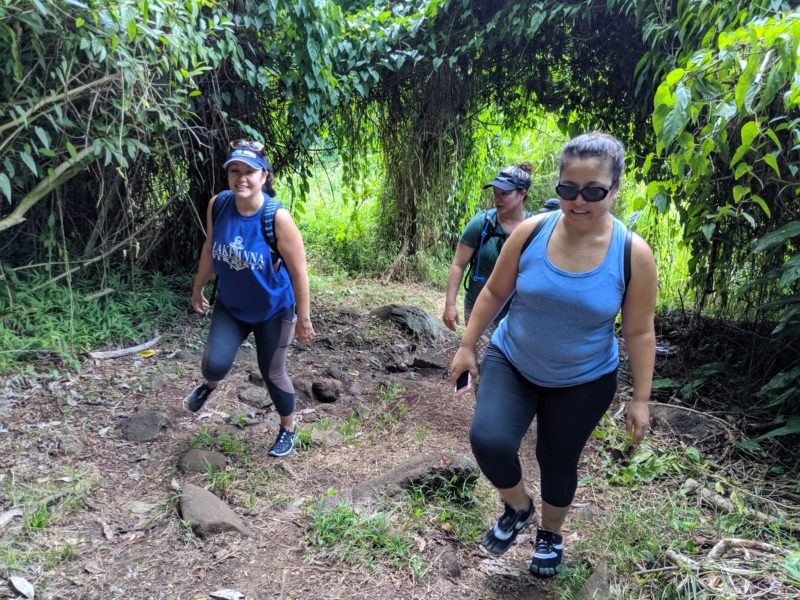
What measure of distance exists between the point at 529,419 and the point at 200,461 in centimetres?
192

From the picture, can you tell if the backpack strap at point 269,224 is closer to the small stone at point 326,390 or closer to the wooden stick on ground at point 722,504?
the small stone at point 326,390

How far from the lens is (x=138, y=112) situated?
388 centimetres

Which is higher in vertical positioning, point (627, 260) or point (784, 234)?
point (627, 260)

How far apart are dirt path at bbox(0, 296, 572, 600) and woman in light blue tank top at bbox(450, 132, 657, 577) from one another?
1.93 ft

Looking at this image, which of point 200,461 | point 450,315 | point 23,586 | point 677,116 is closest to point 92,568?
point 23,586

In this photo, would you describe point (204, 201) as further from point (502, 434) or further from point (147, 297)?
point (502, 434)

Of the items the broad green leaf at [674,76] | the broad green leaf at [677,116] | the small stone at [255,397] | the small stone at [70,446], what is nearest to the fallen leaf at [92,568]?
the small stone at [70,446]

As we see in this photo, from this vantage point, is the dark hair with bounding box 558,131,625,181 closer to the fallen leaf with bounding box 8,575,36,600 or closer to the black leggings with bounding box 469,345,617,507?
the black leggings with bounding box 469,345,617,507

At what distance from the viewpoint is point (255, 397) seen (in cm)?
421

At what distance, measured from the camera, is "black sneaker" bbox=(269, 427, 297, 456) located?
11.2 ft

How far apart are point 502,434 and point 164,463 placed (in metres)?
2.12

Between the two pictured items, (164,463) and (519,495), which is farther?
(164,463)

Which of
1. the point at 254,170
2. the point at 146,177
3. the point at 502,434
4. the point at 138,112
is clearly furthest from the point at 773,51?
the point at 146,177

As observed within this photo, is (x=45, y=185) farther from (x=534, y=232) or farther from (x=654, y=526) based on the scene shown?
(x=654, y=526)
